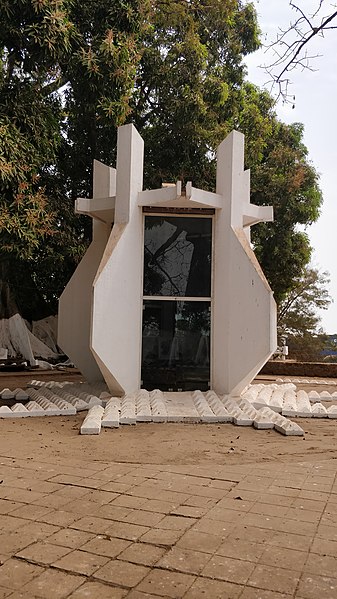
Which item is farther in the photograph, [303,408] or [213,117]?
[213,117]

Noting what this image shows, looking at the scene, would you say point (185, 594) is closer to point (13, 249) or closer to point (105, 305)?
point (105, 305)

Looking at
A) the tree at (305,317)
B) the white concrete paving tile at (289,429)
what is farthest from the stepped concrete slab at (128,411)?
the tree at (305,317)

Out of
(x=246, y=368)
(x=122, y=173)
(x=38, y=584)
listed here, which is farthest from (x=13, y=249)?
(x=38, y=584)

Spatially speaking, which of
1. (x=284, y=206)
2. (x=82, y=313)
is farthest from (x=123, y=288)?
(x=284, y=206)

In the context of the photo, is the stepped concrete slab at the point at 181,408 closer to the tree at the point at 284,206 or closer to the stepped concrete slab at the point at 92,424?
the stepped concrete slab at the point at 92,424

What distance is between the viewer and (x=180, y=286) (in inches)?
410

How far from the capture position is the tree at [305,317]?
33.2 metres

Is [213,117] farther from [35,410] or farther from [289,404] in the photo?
[35,410]

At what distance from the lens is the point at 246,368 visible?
9695mm

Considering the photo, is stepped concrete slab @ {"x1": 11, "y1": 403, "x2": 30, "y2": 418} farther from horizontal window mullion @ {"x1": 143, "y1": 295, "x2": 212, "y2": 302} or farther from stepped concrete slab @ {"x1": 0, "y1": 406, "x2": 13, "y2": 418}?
horizontal window mullion @ {"x1": 143, "y1": 295, "x2": 212, "y2": 302}

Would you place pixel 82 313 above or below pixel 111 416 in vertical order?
above

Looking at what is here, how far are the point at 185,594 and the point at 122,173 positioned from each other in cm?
838

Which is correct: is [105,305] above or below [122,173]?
below

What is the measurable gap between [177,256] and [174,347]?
171cm
